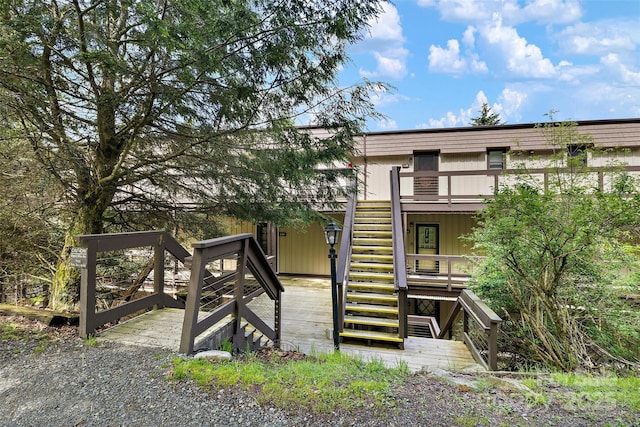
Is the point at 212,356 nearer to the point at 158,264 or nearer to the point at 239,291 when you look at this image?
the point at 239,291

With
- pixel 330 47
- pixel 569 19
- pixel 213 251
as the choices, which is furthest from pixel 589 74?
pixel 213 251

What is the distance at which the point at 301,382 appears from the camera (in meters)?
2.28

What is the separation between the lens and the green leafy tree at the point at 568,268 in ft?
12.4

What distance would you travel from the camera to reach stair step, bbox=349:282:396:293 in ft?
18.8

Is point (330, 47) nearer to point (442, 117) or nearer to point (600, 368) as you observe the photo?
point (600, 368)

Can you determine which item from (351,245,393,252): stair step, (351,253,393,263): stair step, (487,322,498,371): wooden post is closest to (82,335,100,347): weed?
(487,322,498,371): wooden post

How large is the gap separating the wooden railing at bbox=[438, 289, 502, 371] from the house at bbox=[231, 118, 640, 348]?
2944 mm

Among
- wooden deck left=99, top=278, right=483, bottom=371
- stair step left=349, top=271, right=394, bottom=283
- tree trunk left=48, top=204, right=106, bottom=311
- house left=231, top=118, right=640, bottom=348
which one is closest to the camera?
wooden deck left=99, top=278, right=483, bottom=371

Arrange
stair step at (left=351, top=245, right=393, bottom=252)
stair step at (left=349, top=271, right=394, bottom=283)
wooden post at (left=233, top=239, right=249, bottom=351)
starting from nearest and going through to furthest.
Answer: wooden post at (left=233, top=239, right=249, bottom=351), stair step at (left=349, top=271, right=394, bottom=283), stair step at (left=351, top=245, right=393, bottom=252)

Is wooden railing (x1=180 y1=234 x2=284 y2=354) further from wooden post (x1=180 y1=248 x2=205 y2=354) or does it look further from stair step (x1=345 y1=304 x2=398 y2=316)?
stair step (x1=345 y1=304 x2=398 y2=316)

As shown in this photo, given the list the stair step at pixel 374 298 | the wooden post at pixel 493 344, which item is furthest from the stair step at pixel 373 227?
the wooden post at pixel 493 344

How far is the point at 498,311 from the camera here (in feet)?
15.8

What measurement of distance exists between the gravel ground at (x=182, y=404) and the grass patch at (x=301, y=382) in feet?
0.23

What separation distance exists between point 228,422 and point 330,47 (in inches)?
181
